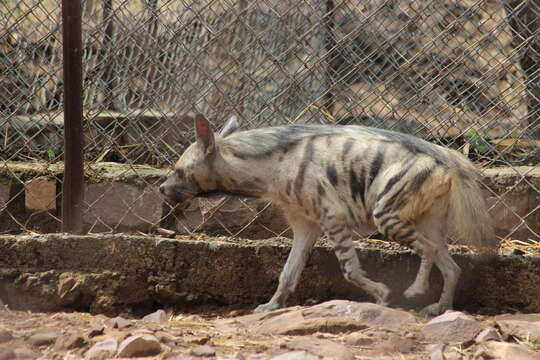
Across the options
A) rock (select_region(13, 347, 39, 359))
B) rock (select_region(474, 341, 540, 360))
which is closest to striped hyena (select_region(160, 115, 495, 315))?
rock (select_region(474, 341, 540, 360))

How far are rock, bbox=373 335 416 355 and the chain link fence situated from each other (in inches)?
86.8

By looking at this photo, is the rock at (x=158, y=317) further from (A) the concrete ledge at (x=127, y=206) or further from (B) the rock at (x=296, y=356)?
(B) the rock at (x=296, y=356)

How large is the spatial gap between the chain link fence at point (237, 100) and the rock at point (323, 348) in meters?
2.34

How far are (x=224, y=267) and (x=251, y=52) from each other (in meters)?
1.78

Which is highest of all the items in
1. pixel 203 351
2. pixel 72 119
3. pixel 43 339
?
pixel 72 119

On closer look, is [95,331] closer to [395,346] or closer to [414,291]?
[395,346]

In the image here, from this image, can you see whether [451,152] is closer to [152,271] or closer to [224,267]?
[224,267]

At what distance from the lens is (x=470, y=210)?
4.89 meters

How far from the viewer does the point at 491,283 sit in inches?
206

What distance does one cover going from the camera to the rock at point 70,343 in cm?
343

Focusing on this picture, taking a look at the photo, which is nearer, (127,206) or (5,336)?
(5,336)

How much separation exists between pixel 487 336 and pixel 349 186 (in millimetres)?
1622

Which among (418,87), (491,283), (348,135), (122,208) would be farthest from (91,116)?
(491,283)

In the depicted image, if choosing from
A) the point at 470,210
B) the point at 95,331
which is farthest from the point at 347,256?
the point at 95,331
